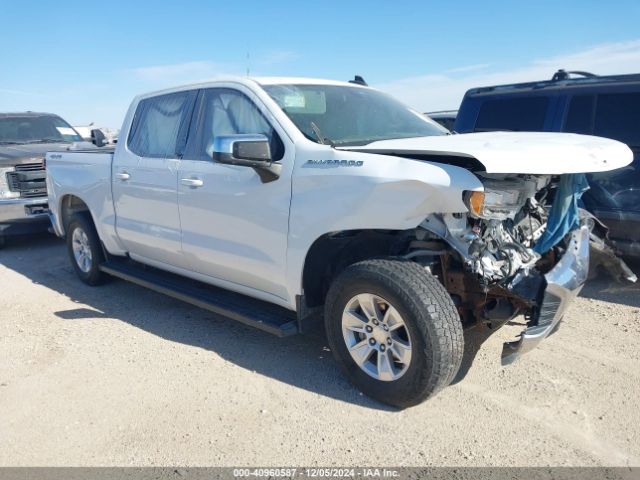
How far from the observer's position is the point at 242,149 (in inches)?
138

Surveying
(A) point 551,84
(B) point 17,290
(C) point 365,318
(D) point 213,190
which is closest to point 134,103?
(D) point 213,190

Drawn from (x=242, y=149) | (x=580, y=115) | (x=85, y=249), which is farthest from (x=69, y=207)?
(x=580, y=115)

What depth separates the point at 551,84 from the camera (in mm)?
5875

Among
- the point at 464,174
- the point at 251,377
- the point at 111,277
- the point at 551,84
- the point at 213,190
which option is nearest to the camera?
the point at 464,174

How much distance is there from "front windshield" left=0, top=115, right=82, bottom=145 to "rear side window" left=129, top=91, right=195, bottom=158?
517 centimetres

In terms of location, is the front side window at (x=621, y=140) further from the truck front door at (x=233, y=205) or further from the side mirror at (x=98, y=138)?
the side mirror at (x=98, y=138)

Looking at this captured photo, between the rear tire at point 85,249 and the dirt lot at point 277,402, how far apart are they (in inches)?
42.6

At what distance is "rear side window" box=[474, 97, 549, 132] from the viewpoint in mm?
5910

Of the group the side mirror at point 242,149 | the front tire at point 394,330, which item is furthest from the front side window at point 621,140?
the side mirror at point 242,149

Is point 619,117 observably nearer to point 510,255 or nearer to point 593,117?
point 593,117

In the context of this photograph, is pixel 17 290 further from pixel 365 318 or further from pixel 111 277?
pixel 365 318

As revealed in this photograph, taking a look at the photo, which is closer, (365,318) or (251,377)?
→ (365,318)

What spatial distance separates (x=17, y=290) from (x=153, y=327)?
225 centimetres

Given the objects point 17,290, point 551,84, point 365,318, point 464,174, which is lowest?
point 17,290
